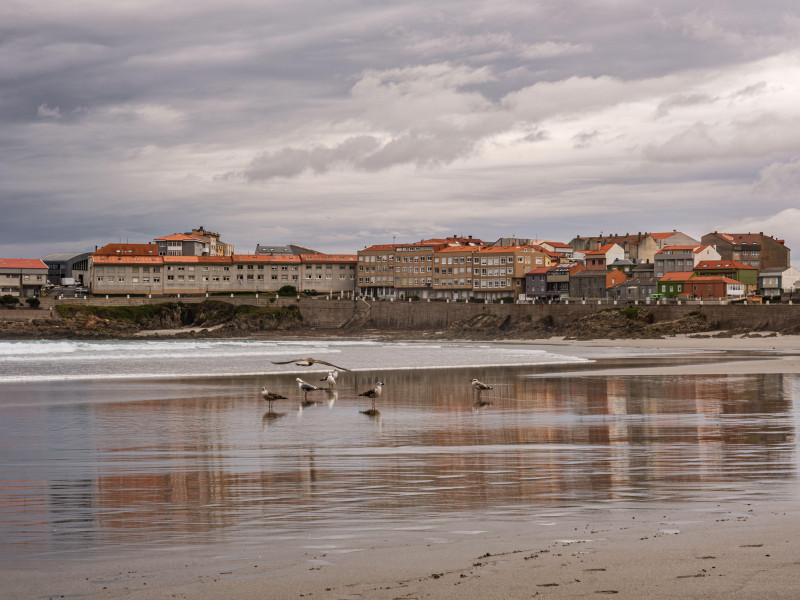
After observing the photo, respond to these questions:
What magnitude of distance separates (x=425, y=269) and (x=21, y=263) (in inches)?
2400

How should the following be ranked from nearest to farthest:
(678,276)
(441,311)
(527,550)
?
1. (527,550)
2. (678,276)
3. (441,311)

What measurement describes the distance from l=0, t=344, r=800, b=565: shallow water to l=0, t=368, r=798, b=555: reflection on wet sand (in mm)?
36

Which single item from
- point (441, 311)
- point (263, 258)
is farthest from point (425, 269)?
point (441, 311)

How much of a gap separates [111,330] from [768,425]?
9039 centimetres

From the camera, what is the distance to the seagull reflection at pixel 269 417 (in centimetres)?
1698

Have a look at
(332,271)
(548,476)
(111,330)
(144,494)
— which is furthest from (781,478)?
(332,271)

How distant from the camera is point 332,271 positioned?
424ft

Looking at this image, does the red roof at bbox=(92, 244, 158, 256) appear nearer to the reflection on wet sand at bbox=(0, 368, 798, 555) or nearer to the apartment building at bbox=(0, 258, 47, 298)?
the apartment building at bbox=(0, 258, 47, 298)

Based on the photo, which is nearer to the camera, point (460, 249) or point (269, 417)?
point (269, 417)

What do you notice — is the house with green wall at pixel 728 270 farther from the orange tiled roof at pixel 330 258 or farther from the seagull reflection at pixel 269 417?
the seagull reflection at pixel 269 417

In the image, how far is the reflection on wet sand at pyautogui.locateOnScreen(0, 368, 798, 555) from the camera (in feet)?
27.2

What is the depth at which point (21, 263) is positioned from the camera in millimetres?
130000

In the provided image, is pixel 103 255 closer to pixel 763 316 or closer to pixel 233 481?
pixel 763 316

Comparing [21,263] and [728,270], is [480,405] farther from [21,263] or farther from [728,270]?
[21,263]
